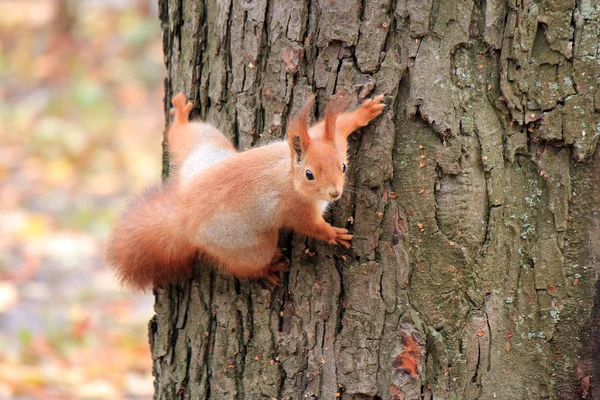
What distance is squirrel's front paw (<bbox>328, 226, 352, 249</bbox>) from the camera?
179 cm

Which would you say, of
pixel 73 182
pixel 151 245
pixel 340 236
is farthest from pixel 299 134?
pixel 73 182

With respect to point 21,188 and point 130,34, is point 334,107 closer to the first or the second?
point 21,188

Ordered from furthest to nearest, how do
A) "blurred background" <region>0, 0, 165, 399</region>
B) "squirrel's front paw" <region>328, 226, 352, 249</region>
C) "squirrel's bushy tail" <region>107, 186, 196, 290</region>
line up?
"blurred background" <region>0, 0, 165, 399</region> → "squirrel's bushy tail" <region>107, 186, 196, 290</region> → "squirrel's front paw" <region>328, 226, 352, 249</region>

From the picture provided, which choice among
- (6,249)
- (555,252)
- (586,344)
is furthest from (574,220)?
(6,249)

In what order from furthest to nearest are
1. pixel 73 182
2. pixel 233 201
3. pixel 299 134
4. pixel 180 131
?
1. pixel 73 182
2. pixel 180 131
3. pixel 233 201
4. pixel 299 134

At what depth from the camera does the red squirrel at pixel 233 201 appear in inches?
68.4

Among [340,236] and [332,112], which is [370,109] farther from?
[340,236]

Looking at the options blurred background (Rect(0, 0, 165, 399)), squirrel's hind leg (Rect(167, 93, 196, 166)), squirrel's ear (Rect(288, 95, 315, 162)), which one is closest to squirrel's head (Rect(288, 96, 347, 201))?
squirrel's ear (Rect(288, 95, 315, 162))

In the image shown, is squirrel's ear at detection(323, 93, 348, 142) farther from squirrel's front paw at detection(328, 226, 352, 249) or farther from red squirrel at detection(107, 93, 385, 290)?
squirrel's front paw at detection(328, 226, 352, 249)

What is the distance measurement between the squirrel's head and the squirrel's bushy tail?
1.41 feet

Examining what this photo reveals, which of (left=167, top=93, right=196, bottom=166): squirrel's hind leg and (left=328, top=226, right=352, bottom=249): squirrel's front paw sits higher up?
(left=167, top=93, right=196, bottom=166): squirrel's hind leg

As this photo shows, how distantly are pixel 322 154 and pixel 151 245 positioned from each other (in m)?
0.66

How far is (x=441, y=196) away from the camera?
1757 mm

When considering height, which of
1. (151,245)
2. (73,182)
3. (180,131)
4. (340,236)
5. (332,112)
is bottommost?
(340,236)
